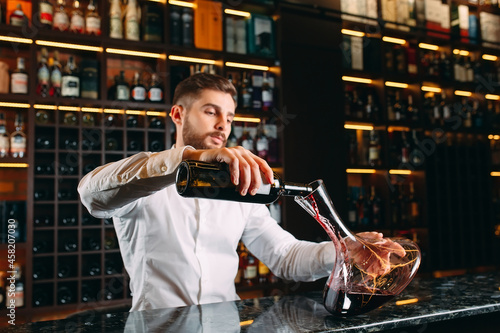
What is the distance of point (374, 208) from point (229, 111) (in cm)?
249

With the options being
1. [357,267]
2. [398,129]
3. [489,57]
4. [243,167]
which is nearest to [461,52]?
[489,57]

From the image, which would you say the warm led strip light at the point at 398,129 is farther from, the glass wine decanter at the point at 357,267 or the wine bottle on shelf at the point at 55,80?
the glass wine decanter at the point at 357,267

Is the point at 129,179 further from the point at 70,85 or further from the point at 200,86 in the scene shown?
the point at 70,85

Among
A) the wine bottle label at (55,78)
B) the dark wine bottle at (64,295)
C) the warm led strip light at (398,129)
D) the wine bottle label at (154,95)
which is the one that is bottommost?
the dark wine bottle at (64,295)

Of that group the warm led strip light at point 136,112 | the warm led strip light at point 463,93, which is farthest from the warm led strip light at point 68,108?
the warm led strip light at point 463,93

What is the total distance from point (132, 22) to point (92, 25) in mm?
260

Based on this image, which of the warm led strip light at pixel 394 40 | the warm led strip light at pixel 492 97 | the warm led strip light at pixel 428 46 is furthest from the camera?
the warm led strip light at pixel 492 97

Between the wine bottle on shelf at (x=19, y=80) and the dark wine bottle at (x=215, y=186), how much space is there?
7.64 feet

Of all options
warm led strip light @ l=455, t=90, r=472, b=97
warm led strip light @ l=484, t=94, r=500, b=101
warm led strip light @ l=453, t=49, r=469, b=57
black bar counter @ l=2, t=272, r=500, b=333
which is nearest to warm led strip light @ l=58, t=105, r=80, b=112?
black bar counter @ l=2, t=272, r=500, b=333

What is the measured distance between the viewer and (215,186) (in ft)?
2.64

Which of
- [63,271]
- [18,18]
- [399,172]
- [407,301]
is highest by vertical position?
[18,18]

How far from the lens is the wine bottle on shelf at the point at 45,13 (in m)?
2.75

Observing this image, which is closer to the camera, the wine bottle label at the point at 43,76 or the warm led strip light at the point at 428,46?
the wine bottle label at the point at 43,76

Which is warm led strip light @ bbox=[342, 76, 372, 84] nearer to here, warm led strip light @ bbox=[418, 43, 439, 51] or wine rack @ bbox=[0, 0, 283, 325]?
warm led strip light @ bbox=[418, 43, 439, 51]
